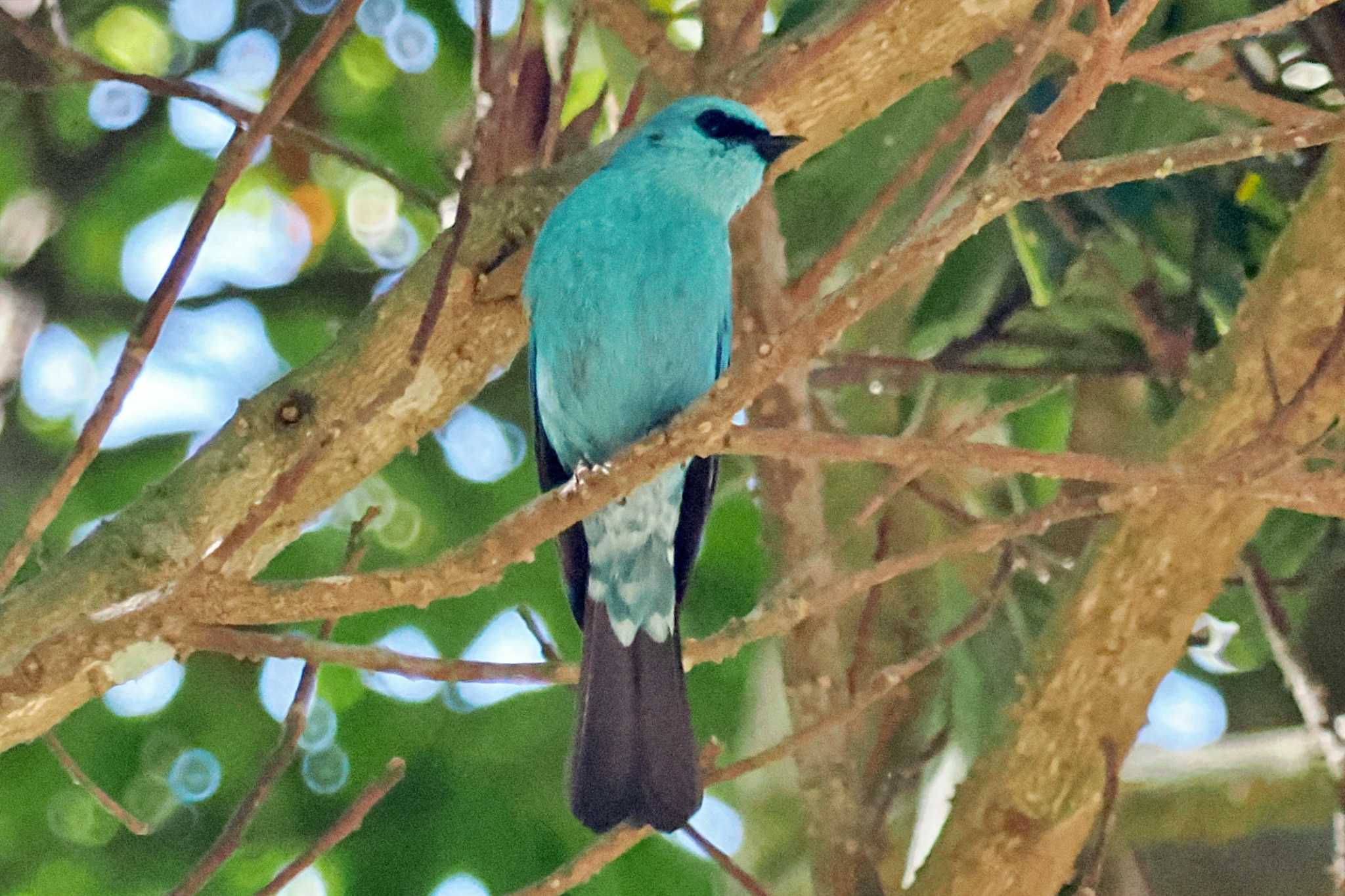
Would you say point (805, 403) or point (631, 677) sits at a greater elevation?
point (805, 403)

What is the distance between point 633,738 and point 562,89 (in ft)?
3.90

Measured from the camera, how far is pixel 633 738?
9.57ft

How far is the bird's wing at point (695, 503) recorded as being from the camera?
3.29m

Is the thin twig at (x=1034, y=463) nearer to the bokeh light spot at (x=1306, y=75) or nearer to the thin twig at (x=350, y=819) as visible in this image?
the thin twig at (x=350, y=819)

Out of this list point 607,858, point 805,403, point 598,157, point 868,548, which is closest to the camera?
point 607,858

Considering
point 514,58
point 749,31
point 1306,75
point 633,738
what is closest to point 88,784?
point 633,738

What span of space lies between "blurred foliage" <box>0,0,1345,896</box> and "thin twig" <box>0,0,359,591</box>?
1.73m

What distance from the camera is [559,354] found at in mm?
3193

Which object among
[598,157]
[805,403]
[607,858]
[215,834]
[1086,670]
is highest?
[598,157]

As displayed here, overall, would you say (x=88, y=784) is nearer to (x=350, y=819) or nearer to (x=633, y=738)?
(x=350, y=819)

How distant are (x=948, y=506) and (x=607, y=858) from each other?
50.1 inches

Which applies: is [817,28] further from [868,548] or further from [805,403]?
[868,548]

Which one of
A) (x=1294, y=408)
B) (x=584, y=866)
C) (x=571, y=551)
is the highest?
(x=571, y=551)

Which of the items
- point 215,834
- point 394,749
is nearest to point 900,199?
point 394,749
